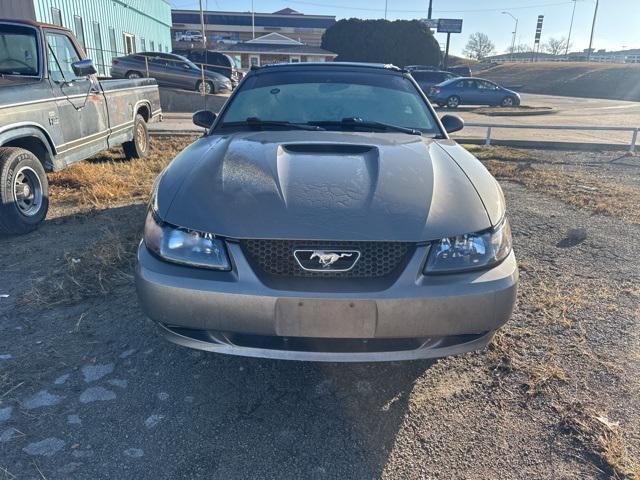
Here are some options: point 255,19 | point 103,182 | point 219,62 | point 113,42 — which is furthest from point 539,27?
point 103,182

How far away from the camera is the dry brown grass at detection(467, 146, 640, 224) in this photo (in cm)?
561

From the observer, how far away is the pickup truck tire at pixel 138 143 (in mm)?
7438

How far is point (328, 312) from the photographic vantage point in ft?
6.30

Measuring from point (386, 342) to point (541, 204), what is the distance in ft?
14.9

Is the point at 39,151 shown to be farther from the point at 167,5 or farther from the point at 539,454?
the point at 167,5

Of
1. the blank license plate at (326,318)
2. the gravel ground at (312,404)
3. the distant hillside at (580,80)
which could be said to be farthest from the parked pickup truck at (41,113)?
the distant hillside at (580,80)

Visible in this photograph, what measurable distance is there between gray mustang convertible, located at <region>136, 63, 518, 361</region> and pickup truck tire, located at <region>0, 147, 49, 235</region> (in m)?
2.78

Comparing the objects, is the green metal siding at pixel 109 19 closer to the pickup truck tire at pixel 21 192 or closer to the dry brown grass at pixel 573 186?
the pickup truck tire at pixel 21 192

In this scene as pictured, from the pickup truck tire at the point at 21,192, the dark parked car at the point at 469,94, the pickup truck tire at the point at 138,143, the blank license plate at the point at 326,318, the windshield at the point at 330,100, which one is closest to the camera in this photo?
the blank license plate at the point at 326,318

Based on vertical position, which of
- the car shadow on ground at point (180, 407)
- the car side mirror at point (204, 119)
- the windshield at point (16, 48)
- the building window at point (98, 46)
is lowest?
the car shadow on ground at point (180, 407)

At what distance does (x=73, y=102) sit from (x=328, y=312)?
4855 mm

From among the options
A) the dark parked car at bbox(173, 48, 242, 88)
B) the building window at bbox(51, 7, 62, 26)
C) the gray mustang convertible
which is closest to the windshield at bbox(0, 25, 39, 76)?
the gray mustang convertible

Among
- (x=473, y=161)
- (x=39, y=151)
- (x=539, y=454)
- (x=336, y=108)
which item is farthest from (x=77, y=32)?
(x=539, y=454)

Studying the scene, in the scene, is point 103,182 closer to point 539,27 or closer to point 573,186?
point 573,186
